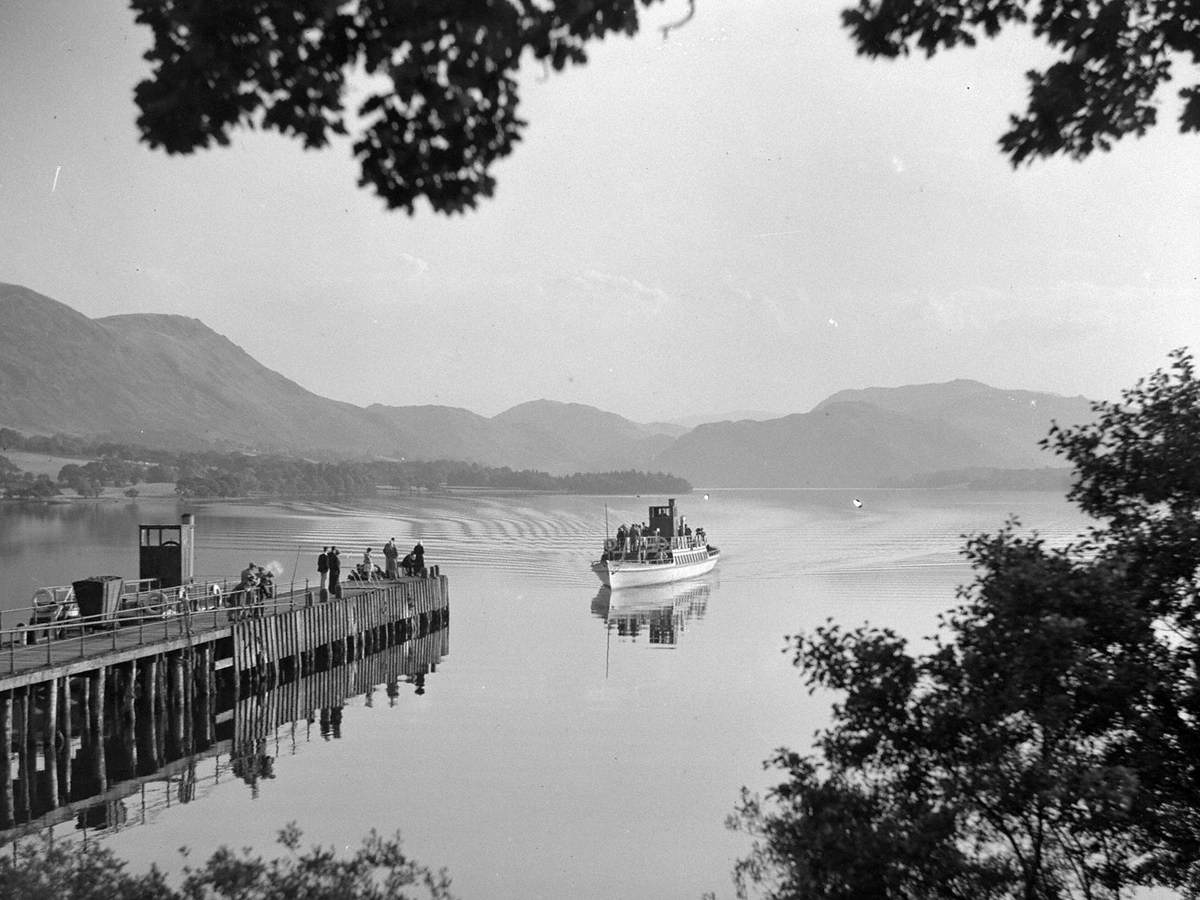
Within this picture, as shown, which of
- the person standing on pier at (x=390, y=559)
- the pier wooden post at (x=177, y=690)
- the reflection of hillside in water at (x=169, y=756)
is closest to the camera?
the reflection of hillside in water at (x=169, y=756)

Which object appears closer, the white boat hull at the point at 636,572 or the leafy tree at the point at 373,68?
the leafy tree at the point at 373,68

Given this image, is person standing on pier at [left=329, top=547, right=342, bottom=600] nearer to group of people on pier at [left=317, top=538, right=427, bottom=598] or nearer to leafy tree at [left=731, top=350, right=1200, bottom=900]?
group of people on pier at [left=317, top=538, right=427, bottom=598]

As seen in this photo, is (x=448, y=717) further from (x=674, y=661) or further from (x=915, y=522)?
(x=915, y=522)

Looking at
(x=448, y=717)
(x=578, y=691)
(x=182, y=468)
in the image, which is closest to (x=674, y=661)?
(x=578, y=691)

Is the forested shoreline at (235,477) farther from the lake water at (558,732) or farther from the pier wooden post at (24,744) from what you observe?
the pier wooden post at (24,744)

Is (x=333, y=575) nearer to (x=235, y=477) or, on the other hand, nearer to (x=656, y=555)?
(x=656, y=555)

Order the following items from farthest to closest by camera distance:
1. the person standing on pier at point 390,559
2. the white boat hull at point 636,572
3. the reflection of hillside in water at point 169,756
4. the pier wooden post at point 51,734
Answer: the white boat hull at point 636,572 → the person standing on pier at point 390,559 → the pier wooden post at point 51,734 → the reflection of hillside in water at point 169,756

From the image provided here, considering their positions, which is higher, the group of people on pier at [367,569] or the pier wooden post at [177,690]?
the group of people on pier at [367,569]

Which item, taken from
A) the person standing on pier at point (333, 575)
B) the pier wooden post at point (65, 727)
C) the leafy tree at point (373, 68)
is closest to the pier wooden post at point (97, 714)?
the pier wooden post at point (65, 727)
